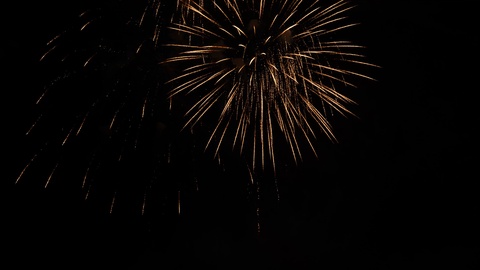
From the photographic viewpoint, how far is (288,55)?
2389 mm

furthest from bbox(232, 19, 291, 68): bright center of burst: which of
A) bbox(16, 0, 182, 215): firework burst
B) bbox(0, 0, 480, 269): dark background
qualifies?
bbox(0, 0, 480, 269): dark background

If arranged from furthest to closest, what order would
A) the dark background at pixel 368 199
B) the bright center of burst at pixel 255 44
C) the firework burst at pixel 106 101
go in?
the dark background at pixel 368 199, the firework burst at pixel 106 101, the bright center of burst at pixel 255 44

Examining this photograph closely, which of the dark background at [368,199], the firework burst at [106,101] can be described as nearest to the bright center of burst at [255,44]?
the firework burst at [106,101]

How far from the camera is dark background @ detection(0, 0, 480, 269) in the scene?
3.79 m

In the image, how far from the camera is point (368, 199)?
414 centimetres

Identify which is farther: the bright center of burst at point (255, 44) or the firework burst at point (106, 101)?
the firework burst at point (106, 101)

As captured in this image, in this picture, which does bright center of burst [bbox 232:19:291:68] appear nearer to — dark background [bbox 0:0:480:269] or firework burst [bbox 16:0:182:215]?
firework burst [bbox 16:0:182:215]

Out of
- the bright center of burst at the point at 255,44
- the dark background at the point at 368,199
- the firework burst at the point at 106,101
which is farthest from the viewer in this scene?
the dark background at the point at 368,199

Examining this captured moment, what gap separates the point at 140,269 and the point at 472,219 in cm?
349

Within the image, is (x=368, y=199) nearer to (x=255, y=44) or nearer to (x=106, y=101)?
(x=255, y=44)

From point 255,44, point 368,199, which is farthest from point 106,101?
point 368,199

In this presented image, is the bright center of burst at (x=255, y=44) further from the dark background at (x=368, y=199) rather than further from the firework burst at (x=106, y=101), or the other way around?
the dark background at (x=368, y=199)

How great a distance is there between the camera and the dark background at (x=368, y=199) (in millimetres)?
3791

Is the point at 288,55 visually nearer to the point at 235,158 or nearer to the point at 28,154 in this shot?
the point at 235,158
